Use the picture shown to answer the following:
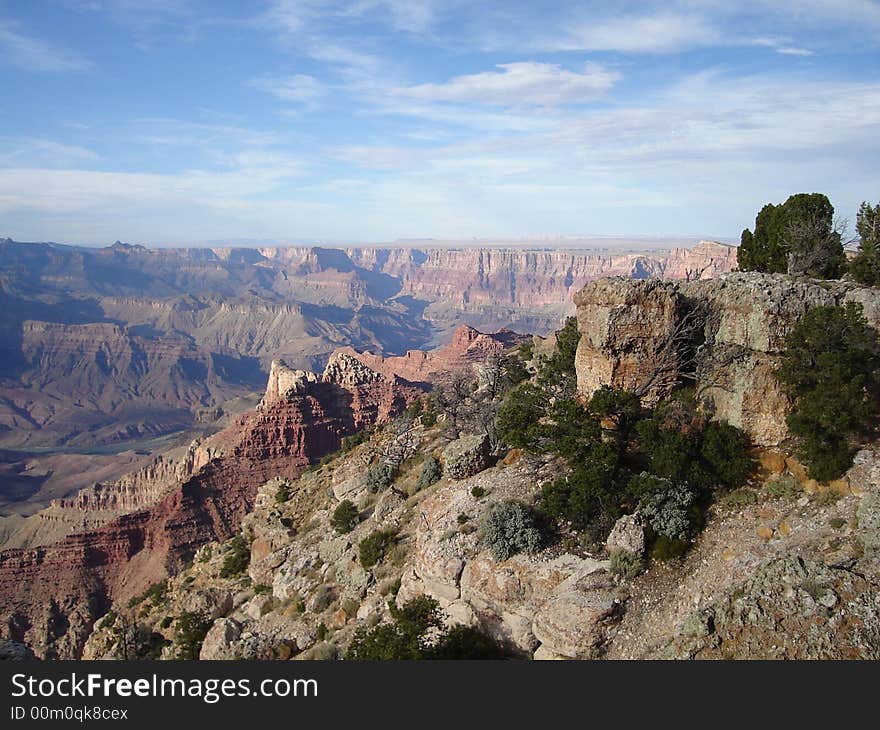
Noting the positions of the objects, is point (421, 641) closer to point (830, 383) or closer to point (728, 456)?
point (728, 456)

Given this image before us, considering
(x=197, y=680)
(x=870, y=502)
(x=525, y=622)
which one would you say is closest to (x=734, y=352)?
(x=870, y=502)

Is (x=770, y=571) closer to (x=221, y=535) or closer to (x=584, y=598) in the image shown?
(x=584, y=598)

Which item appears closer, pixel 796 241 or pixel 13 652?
pixel 13 652

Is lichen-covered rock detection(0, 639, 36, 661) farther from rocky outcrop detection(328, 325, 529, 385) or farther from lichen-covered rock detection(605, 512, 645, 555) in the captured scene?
rocky outcrop detection(328, 325, 529, 385)

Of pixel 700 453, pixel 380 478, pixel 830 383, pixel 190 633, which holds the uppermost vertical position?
pixel 830 383

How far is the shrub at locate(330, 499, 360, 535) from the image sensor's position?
3319cm

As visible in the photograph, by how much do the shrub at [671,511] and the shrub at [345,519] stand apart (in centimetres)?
1704

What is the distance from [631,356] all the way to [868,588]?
11.8 metres

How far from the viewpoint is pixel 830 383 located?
21.1 meters

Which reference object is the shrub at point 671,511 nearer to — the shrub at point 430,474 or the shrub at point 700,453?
the shrub at point 700,453

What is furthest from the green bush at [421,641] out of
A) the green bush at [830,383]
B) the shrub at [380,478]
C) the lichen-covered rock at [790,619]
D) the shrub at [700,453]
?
the shrub at [380,478]

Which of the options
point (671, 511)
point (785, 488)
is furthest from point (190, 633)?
point (785, 488)

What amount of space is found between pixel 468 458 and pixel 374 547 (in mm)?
5990

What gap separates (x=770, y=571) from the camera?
661 inches
